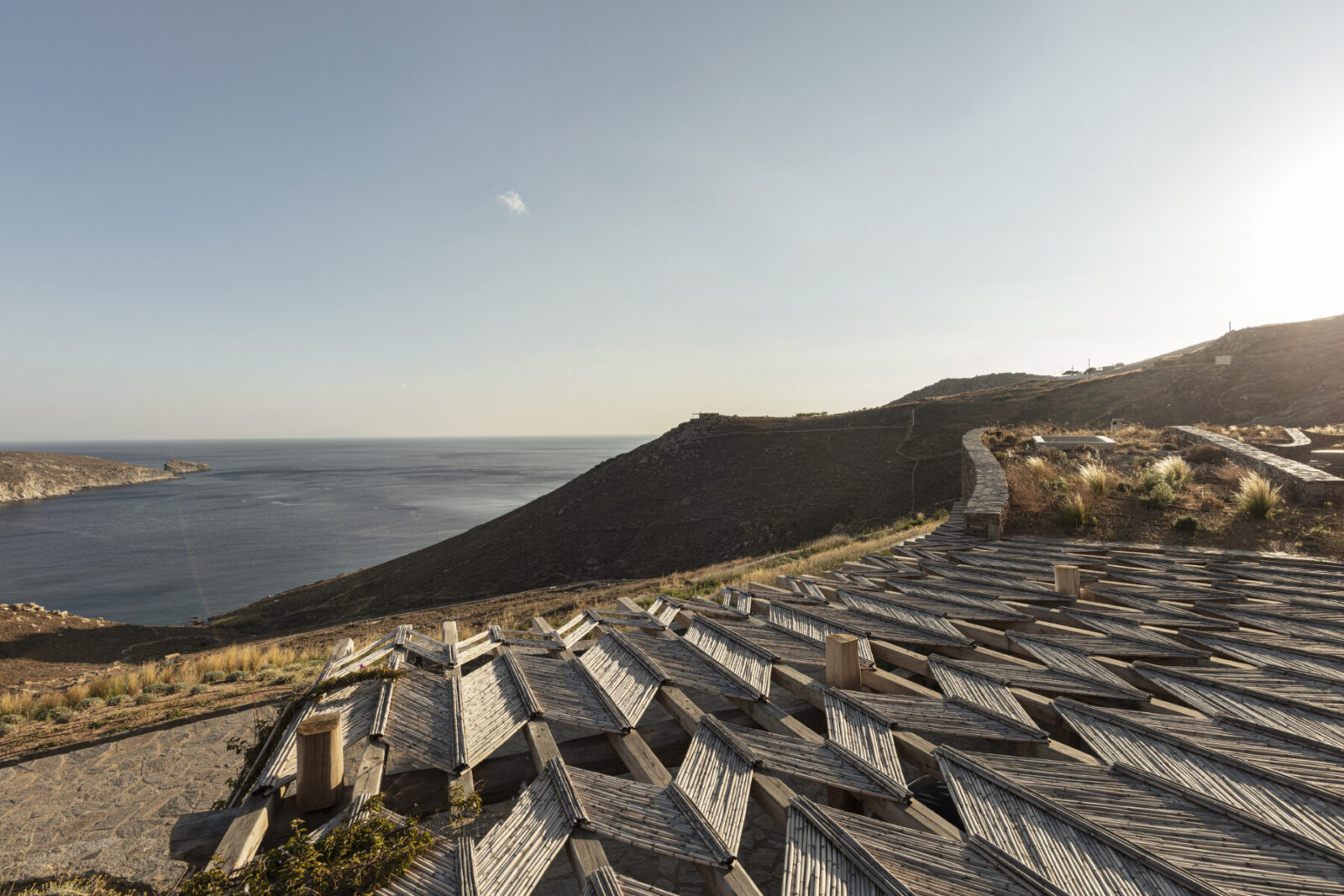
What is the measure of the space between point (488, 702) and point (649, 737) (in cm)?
101

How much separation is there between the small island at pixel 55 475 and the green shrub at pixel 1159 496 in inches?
6004

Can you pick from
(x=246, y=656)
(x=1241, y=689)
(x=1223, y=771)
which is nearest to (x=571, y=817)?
(x=1223, y=771)

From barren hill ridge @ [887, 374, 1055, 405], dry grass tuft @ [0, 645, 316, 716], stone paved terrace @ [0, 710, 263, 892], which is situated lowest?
dry grass tuft @ [0, 645, 316, 716]

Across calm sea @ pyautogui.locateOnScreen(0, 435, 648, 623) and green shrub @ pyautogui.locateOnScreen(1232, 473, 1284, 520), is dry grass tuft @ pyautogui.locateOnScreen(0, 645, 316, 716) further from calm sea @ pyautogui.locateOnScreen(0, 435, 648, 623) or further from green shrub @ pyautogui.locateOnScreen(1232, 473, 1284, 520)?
calm sea @ pyautogui.locateOnScreen(0, 435, 648, 623)

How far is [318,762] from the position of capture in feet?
7.95

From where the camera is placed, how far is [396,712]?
10.3 ft

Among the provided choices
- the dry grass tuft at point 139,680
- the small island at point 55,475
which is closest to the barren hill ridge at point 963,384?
the dry grass tuft at point 139,680

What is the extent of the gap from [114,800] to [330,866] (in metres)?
6.36

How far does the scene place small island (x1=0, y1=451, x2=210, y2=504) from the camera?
100 m

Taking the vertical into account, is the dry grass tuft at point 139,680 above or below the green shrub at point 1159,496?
below

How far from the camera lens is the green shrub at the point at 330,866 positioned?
5.96ft

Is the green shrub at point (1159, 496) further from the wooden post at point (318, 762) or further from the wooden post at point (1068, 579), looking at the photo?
the wooden post at point (318, 762)

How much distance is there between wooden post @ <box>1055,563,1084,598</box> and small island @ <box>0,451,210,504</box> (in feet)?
496

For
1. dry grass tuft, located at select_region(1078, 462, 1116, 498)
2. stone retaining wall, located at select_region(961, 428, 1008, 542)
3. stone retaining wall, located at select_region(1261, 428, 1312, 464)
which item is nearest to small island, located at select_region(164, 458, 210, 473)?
stone retaining wall, located at select_region(961, 428, 1008, 542)
